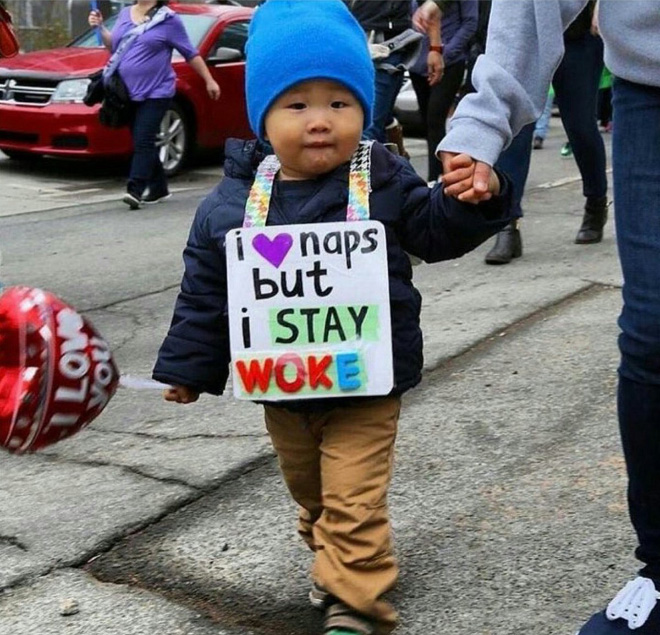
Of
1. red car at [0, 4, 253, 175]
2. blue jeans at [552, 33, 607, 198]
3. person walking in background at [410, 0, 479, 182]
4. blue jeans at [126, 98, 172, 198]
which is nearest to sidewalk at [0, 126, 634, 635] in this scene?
blue jeans at [552, 33, 607, 198]

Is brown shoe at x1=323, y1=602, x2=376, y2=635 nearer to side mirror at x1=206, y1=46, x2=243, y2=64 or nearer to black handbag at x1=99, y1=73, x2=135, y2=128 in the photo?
black handbag at x1=99, y1=73, x2=135, y2=128

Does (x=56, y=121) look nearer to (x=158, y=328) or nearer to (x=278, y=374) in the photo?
(x=158, y=328)

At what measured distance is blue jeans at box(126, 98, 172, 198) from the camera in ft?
27.9

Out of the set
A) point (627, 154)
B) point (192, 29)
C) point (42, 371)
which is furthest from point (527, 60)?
point (192, 29)

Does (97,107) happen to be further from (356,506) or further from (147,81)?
(356,506)

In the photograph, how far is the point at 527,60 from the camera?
236 centimetres

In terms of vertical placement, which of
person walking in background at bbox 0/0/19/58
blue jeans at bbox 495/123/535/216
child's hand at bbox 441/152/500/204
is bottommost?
blue jeans at bbox 495/123/535/216

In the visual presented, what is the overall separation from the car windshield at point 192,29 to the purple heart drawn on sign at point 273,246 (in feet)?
27.7

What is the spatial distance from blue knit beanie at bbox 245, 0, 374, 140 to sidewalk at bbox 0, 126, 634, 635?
3.42 ft

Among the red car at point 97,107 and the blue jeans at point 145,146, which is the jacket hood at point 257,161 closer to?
the blue jeans at point 145,146

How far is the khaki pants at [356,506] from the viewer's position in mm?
2469

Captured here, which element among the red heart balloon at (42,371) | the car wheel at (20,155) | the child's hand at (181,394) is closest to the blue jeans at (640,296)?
the child's hand at (181,394)

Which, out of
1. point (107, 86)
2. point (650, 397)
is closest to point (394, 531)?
point (650, 397)

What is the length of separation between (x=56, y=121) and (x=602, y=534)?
7.67 m
